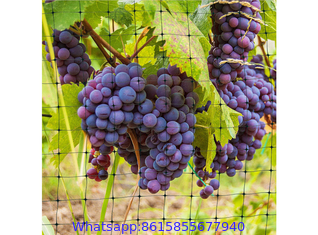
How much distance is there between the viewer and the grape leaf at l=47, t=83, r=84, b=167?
0.48 meters

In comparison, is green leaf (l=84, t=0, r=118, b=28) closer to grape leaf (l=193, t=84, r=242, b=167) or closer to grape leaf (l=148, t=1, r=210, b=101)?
grape leaf (l=148, t=1, r=210, b=101)

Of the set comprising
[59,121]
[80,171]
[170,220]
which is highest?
[59,121]

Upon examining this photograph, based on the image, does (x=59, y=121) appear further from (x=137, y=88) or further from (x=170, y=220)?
(x=170, y=220)

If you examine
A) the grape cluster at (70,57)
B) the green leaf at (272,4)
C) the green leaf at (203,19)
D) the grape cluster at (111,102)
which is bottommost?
the grape cluster at (111,102)

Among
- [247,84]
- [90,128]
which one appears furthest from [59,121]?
[247,84]

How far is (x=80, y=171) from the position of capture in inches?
22.0

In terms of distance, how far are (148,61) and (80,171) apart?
0.24 metres

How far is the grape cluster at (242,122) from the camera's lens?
0.55m

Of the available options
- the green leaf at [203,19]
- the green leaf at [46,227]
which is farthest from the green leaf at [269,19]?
the green leaf at [46,227]

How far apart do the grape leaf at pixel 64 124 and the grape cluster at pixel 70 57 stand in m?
0.03

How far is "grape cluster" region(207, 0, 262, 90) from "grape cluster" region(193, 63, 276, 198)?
39 mm

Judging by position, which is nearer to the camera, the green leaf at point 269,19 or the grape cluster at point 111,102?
the grape cluster at point 111,102

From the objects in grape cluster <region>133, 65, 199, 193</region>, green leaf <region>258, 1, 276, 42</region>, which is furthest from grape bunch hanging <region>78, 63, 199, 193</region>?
green leaf <region>258, 1, 276, 42</region>

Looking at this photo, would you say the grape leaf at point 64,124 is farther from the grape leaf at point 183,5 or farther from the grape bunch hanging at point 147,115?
the grape leaf at point 183,5
